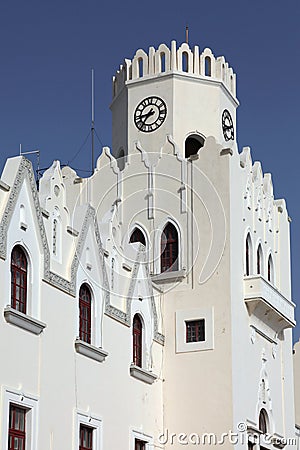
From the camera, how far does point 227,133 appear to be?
3303 cm

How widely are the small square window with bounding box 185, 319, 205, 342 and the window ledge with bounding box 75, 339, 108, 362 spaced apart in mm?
4375

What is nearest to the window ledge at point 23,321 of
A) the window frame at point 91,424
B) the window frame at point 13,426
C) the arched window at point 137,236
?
the window frame at point 13,426

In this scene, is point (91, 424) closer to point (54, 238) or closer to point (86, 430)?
point (86, 430)

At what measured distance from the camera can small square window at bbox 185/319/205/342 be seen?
1125 inches

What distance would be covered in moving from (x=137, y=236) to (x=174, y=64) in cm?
570

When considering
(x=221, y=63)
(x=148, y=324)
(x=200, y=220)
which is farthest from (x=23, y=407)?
(x=221, y=63)

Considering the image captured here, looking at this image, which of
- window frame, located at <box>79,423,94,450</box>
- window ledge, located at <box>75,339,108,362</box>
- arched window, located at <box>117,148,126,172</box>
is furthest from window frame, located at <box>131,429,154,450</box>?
arched window, located at <box>117,148,126,172</box>

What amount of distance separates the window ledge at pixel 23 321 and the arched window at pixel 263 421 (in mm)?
10338

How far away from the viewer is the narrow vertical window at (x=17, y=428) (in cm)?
2087

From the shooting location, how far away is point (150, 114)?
32000 millimetres

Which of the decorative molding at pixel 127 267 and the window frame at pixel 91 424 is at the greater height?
the decorative molding at pixel 127 267

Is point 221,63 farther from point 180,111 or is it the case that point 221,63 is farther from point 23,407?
point 23,407

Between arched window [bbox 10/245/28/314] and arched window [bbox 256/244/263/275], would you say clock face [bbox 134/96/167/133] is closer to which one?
arched window [bbox 256/244/263/275]

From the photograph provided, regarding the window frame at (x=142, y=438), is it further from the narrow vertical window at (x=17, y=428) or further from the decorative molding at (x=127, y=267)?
the narrow vertical window at (x=17, y=428)
